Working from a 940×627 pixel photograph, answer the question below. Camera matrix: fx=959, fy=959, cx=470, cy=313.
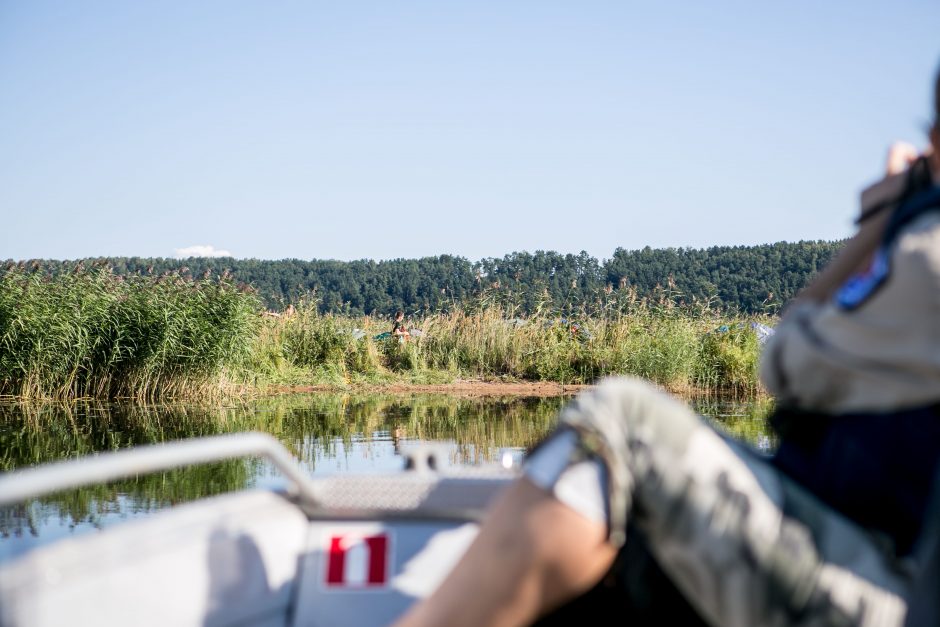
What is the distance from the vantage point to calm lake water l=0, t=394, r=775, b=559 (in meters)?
5.01

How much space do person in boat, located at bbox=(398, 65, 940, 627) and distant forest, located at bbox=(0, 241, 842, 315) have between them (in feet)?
157

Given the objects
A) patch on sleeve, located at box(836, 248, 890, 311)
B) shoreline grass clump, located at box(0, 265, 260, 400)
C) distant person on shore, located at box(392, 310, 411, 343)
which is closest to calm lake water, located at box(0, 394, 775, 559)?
shoreline grass clump, located at box(0, 265, 260, 400)

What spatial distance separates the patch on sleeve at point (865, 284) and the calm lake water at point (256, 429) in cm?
117

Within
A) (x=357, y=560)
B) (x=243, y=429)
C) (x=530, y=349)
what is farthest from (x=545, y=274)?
(x=357, y=560)

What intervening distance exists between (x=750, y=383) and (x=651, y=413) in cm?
1312

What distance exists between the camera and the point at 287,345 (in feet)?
51.0

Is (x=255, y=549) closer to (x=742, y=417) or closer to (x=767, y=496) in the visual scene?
(x=767, y=496)

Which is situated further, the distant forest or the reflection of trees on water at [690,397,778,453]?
the distant forest

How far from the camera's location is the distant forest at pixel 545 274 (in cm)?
5769

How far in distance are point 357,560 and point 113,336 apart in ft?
33.1

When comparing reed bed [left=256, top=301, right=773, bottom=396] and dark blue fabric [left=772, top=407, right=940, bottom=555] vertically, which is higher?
dark blue fabric [left=772, top=407, right=940, bottom=555]

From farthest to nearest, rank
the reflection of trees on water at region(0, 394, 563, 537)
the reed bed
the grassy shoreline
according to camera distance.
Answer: the reed bed
the grassy shoreline
the reflection of trees on water at region(0, 394, 563, 537)

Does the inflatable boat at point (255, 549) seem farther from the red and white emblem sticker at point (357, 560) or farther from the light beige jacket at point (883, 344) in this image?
the light beige jacket at point (883, 344)

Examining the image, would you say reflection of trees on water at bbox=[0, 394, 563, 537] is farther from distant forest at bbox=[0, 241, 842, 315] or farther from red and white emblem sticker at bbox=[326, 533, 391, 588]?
distant forest at bbox=[0, 241, 842, 315]
